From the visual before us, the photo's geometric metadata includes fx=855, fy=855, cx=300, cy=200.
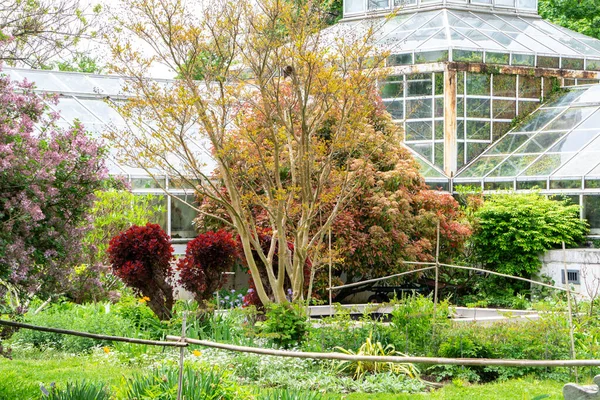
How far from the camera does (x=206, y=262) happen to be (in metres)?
12.2

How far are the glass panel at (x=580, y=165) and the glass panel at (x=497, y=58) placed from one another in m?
3.53

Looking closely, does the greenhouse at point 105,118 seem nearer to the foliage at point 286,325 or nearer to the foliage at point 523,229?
the foliage at point 523,229

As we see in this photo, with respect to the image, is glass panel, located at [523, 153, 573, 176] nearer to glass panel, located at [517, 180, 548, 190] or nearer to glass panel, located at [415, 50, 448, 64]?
glass panel, located at [517, 180, 548, 190]

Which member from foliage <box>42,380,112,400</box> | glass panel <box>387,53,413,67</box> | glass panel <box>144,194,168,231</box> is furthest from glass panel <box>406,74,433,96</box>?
foliage <box>42,380,112,400</box>

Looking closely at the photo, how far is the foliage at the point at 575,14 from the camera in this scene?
27955 mm

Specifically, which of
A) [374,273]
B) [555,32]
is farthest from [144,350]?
[555,32]

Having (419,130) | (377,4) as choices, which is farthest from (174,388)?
(377,4)

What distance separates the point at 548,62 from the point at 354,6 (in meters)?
6.14

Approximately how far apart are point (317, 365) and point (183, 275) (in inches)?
121

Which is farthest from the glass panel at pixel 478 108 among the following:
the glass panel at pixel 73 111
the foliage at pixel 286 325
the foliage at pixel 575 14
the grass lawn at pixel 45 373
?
the grass lawn at pixel 45 373

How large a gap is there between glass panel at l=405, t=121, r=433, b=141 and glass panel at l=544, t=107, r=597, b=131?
268cm

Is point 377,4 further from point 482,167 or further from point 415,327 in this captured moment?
point 415,327

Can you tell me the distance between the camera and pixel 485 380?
9.76m

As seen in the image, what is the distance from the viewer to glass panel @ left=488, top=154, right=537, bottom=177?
19172 mm
